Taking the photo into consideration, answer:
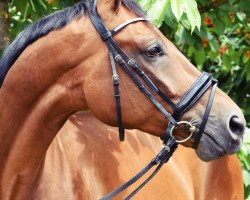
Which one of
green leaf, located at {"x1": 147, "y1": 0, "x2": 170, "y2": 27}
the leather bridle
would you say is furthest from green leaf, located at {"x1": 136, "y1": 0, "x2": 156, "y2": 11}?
the leather bridle

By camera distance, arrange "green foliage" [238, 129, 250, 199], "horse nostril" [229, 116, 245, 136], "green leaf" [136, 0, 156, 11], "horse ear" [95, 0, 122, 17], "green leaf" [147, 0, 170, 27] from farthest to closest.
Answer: "green foliage" [238, 129, 250, 199] → "green leaf" [136, 0, 156, 11] → "green leaf" [147, 0, 170, 27] → "horse ear" [95, 0, 122, 17] → "horse nostril" [229, 116, 245, 136]

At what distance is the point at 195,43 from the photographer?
15.1 feet

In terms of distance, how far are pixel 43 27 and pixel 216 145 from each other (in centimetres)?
97

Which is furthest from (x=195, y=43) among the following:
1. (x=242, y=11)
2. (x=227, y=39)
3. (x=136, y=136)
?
(x=227, y=39)

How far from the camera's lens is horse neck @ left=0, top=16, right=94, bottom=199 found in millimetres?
2902

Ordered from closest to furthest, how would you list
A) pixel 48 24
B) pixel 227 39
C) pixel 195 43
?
pixel 48 24, pixel 195 43, pixel 227 39

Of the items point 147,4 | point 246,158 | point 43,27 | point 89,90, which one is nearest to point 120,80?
point 89,90

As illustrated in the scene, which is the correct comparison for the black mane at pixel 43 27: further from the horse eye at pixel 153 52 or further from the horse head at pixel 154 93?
the horse eye at pixel 153 52

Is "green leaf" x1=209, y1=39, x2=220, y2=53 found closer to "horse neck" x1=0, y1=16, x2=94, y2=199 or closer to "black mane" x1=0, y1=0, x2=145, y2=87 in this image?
"black mane" x1=0, y1=0, x2=145, y2=87

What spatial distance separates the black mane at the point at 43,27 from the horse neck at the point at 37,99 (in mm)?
32

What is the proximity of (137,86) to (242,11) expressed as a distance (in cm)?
207

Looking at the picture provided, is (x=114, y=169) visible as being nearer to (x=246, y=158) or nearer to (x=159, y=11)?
(x=159, y=11)

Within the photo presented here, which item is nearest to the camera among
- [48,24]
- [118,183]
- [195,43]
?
[48,24]

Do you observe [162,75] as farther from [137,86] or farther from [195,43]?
[195,43]
